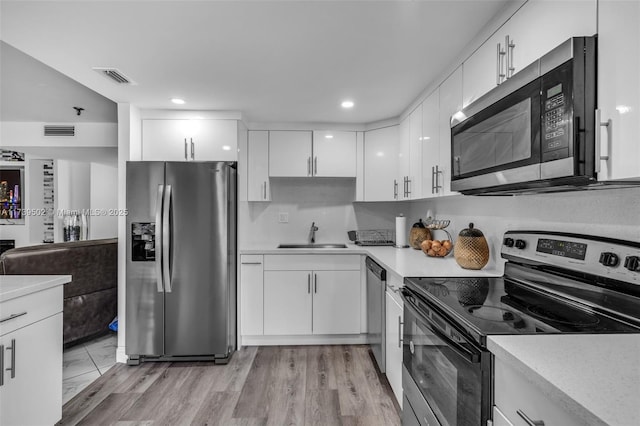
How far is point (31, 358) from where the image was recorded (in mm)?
1635

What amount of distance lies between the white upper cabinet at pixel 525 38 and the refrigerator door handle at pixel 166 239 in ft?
7.73

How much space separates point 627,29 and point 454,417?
4.18 feet

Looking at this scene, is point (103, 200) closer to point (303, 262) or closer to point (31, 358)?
point (303, 262)

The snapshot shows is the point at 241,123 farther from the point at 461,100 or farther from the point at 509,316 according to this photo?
the point at 509,316

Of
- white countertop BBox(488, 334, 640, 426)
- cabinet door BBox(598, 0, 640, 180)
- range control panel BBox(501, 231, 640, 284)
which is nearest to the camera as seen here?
white countertop BBox(488, 334, 640, 426)

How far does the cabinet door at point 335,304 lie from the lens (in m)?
3.20

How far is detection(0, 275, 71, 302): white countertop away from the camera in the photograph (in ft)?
4.90

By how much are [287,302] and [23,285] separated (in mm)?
2027

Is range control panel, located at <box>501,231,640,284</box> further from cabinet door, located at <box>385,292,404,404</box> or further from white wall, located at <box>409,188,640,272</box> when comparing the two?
cabinet door, located at <box>385,292,404,404</box>

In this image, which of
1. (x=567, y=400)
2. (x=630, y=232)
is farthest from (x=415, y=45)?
(x=567, y=400)

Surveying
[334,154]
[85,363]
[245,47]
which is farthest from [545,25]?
[85,363]

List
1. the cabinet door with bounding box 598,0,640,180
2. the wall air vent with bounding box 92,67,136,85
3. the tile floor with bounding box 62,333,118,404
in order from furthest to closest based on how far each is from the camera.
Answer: the tile floor with bounding box 62,333,118,404
the wall air vent with bounding box 92,67,136,85
the cabinet door with bounding box 598,0,640,180

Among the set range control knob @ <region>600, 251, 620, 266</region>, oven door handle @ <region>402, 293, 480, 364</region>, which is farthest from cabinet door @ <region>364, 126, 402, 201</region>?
range control knob @ <region>600, 251, 620, 266</region>

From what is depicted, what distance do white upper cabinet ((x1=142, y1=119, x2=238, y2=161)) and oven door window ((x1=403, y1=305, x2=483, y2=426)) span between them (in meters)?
2.30
